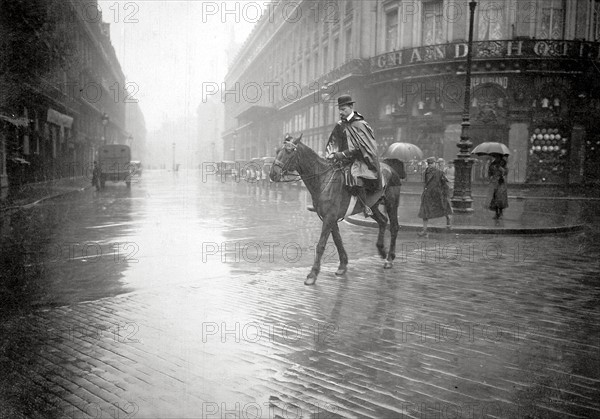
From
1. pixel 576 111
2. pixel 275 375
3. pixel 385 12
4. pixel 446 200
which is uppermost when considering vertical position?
pixel 385 12

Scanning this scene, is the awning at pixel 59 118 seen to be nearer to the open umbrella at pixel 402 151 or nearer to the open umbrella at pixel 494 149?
the open umbrella at pixel 402 151

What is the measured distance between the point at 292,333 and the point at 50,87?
30996mm

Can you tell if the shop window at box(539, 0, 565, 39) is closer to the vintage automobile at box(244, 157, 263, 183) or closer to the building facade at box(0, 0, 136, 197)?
the vintage automobile at box(244, 157, 263, 183)

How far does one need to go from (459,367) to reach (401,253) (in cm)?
547

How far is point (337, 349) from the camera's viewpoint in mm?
4574

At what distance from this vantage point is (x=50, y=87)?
30.9 m

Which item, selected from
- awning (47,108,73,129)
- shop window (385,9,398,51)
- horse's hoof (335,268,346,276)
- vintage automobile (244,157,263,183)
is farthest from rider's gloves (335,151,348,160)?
vintage automobile (244,157,263,183)

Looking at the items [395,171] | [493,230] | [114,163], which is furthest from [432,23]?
[395,171]

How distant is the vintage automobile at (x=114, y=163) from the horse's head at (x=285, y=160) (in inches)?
1038

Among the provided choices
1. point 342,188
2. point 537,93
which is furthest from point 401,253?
point 537,93

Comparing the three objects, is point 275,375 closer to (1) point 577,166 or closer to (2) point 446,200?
(2) point 446,200

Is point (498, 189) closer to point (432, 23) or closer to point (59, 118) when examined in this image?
point (432, 23)

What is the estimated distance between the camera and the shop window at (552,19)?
26.7 m

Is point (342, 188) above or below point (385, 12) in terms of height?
below
